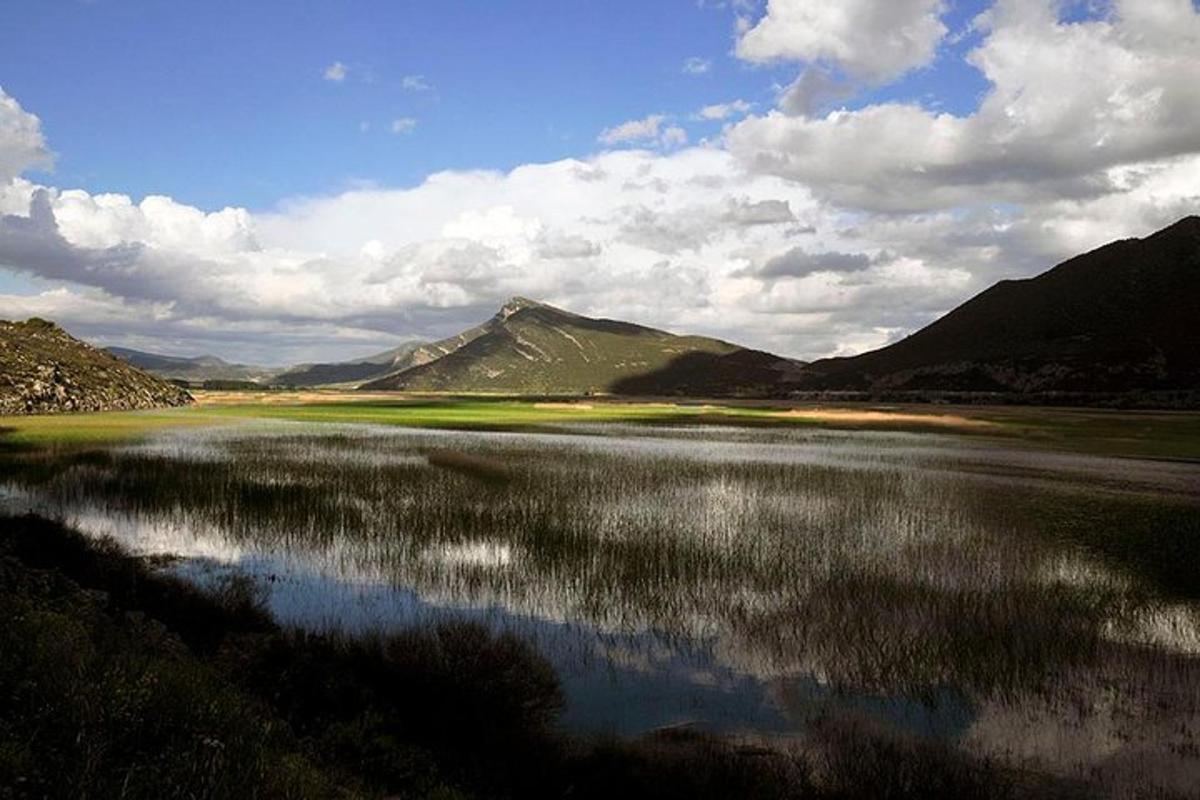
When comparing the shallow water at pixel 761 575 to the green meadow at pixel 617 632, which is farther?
the shallow water at pixel 761 575

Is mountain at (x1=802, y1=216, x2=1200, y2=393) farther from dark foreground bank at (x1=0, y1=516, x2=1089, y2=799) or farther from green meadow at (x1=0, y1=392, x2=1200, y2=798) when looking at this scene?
dark foreground bank at (x1=0, y1=516, x2=1089, y2=799)

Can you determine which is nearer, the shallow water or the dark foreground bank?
the dark foreground bank

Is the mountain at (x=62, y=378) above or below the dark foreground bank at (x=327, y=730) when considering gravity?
above

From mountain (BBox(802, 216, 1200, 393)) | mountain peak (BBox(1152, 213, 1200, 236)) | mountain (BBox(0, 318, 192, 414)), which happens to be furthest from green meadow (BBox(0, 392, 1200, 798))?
mountain peak (BBox(1152, 213, 1200, 236))

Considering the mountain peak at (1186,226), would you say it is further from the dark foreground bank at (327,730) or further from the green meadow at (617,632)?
the dark foreground bank at (327,730)

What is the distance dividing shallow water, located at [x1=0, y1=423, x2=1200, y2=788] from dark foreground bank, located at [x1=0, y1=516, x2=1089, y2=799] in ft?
3.04

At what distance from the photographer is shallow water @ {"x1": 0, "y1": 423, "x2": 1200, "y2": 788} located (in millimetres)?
11359

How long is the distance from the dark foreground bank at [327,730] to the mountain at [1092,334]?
15291cm

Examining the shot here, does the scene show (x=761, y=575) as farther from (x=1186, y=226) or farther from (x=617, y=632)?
(x=1186, y=226)

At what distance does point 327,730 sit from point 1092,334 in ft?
621

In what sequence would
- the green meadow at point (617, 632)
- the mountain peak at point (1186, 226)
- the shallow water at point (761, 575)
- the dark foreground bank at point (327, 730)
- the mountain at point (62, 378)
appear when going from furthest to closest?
the mountain peak at point (1186, 226), the mountain at point (62, 378), the shallow water at point (761, 575), the green meadow at point (617, 632), the dark foreground bank at point (327, 730)

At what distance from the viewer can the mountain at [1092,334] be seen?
459 feet

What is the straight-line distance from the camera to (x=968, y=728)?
10.6 m

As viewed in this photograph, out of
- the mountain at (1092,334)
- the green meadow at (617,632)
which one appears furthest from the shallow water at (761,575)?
the mountain at (1092,334)
